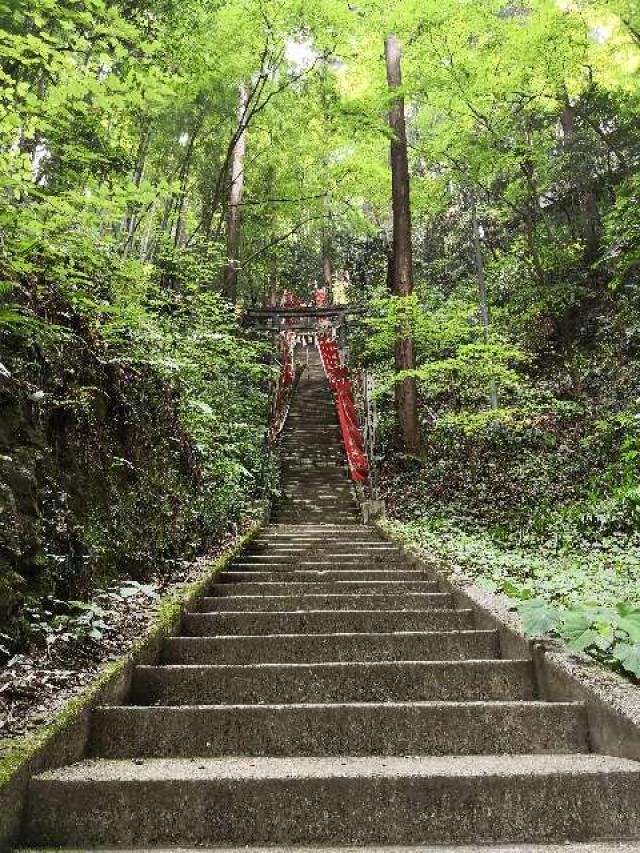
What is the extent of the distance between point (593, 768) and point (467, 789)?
0.43 metres

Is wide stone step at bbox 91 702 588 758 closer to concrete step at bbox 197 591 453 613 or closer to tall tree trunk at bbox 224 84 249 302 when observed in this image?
concrete step at bbox 197 591 453 613

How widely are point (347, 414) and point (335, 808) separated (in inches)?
404

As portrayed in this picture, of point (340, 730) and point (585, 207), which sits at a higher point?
point (585, 207)

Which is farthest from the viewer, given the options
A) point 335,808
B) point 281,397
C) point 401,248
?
point 281,397

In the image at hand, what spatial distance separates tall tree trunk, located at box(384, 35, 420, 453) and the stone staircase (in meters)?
7.32

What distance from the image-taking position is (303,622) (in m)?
3.52

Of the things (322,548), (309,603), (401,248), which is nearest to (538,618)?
(309,603)

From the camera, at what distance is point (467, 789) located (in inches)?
71.9

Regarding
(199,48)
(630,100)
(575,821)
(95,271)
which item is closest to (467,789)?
(575,821)

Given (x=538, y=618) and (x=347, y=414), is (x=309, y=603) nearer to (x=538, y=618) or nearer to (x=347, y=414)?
(x=538, y=618)

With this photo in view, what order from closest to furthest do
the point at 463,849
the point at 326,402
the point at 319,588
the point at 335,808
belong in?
the point at 463,849, the point at 335,808, the point at 319,588, the point at 326,402

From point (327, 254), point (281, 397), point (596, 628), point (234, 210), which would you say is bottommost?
point (596, 628)

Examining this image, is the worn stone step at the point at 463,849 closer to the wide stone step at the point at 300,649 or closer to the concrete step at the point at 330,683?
the concrete step at the point at 330,683

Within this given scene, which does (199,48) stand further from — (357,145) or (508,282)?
(508,282)
